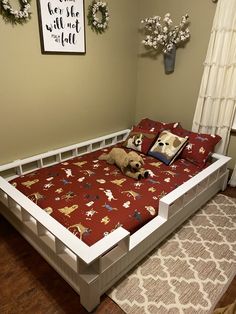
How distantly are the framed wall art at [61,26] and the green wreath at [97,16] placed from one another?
0.38 ft

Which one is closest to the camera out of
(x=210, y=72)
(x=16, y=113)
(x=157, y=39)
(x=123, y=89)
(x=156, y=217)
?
(x=156, y=217)

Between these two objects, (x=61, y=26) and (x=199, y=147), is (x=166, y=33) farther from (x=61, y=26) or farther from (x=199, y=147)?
(x=199, y=147)

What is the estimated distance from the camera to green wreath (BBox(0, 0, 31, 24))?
194 centimetres

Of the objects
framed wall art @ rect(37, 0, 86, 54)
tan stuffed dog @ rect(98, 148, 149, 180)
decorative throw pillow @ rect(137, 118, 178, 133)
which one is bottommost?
tan stuffed dog @ rect(98, 148, 149, 180)

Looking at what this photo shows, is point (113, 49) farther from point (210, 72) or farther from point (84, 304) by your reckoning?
point (84, 304)

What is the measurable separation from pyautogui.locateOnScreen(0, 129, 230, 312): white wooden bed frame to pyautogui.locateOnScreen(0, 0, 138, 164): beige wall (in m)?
0.24

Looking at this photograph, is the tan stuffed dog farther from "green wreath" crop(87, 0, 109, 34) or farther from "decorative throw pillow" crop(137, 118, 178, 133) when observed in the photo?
"green wreath" crop(87, 0, 109, 34)

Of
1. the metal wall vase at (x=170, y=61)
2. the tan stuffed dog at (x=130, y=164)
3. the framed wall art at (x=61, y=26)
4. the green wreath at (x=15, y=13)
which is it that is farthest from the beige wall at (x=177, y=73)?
the green wreath at (x=15, y=13)

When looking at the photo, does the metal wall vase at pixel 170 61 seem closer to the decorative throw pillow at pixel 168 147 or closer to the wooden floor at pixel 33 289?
the decorative throw pillow at pixel 168 147

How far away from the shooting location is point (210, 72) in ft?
8.57

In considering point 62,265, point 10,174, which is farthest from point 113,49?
point 62,265

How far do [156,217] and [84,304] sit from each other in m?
0.78

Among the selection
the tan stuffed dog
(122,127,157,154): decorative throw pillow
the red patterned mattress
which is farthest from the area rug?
(122,127,157,154): decorative throw pillow

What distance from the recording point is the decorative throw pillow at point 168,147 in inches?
101
